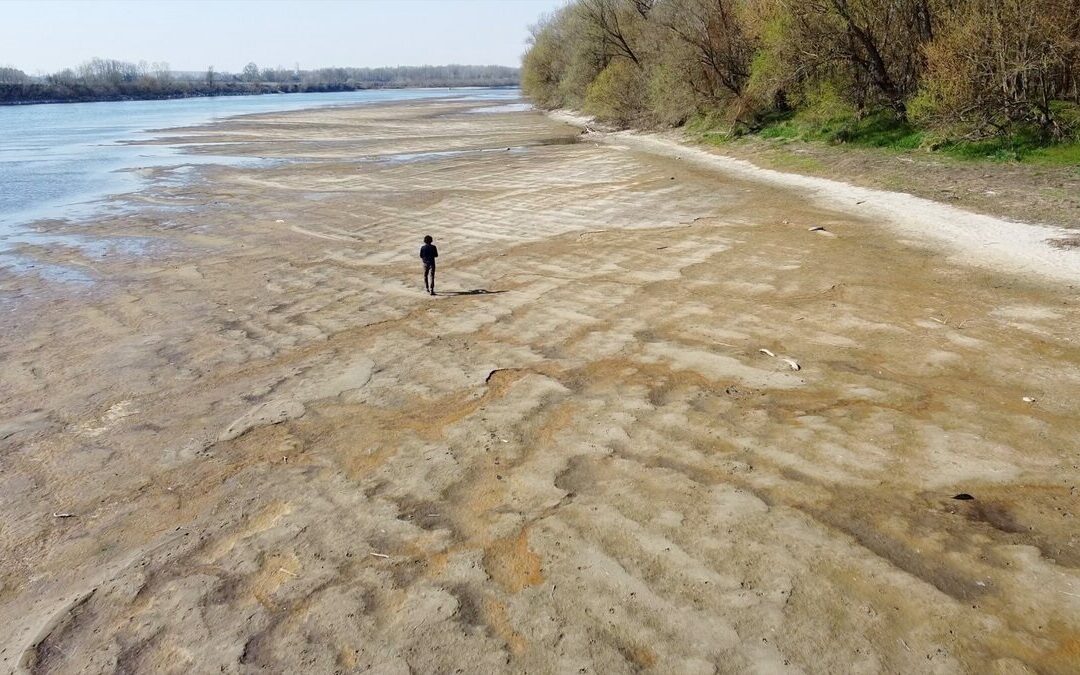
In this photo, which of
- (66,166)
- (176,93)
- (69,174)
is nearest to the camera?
(69,174)

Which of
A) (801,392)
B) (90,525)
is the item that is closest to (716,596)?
(801,392)

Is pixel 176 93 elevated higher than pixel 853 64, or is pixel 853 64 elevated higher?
pixel 176 93

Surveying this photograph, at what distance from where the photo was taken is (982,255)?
A: 37.0 feet

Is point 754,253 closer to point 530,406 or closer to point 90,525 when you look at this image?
point 530,406

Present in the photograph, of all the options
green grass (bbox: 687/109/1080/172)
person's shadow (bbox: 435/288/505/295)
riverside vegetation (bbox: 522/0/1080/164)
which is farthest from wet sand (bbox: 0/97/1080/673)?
riverside vegetation (bbox: 522/0/1080/164)

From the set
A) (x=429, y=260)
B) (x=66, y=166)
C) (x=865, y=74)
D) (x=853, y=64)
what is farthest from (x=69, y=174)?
(x=865, y=74)

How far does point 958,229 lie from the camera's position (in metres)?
13.0

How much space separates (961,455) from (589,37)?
48111mm

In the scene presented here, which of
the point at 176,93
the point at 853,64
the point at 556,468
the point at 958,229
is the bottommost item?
the point at 556,468

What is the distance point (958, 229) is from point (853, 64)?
15.0 meters

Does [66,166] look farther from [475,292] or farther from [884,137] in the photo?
[884,137]

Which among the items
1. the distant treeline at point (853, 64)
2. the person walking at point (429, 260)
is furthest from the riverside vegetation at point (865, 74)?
the person walking at point (429, 260)

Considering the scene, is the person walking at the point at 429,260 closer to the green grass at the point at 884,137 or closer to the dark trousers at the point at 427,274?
the dark trousers at the point at 427,274

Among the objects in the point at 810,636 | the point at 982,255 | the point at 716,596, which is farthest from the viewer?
the point at 982,255
